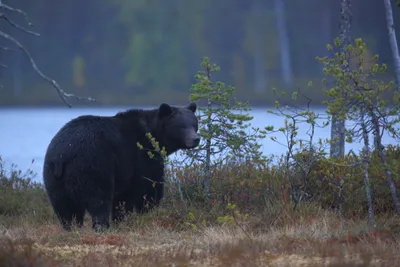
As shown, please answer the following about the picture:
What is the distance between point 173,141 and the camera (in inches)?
424

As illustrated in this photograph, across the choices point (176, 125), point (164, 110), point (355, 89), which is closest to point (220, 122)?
point (176, 125)

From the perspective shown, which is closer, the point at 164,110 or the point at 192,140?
the point at 192,140

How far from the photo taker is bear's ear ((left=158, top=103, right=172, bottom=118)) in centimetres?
1055

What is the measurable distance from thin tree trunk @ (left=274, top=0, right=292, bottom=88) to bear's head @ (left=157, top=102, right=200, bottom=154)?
1989 centimetres

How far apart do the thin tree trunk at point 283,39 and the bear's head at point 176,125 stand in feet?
65.3

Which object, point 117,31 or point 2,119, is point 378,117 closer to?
point 117,31

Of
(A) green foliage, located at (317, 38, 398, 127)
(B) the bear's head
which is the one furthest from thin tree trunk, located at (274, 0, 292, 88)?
(A) green foliage, located at (317, 38, 398, 127)

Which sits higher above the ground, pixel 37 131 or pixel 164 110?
pixel 37 131

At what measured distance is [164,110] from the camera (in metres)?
10.6

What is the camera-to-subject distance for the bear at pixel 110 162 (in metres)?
9.41

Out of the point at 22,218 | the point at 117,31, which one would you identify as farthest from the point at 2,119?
the point at 22,218

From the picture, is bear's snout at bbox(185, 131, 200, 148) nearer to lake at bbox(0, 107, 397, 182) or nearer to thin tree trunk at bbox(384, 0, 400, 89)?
thin tree trunk at bbox(384, 0, 400, 89)

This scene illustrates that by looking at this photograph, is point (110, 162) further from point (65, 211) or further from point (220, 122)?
point (220, 122)

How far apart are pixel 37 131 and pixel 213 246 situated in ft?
107
